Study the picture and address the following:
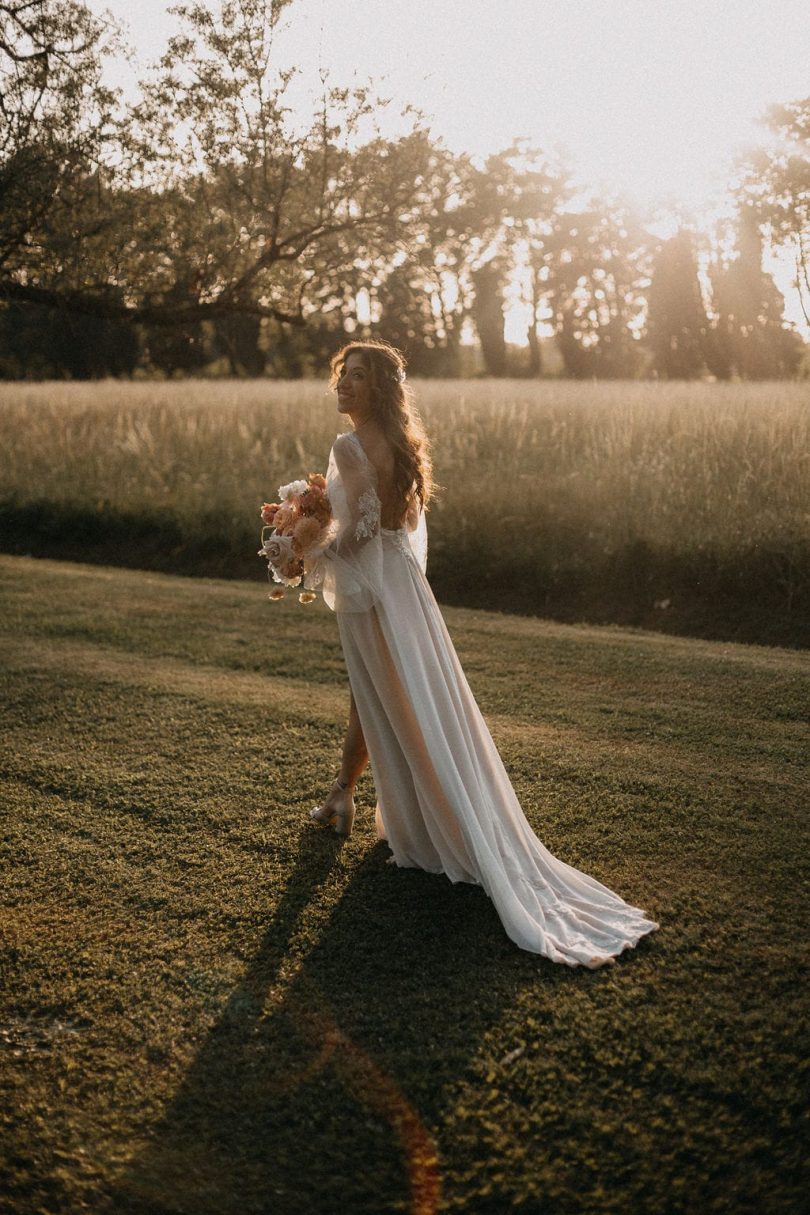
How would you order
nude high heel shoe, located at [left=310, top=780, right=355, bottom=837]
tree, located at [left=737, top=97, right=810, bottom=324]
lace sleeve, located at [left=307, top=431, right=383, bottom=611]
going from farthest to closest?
tree, located at [left=737, top=97, right=810, bottom=324]
nude high heel shoe, located at [left=310, top=780, right=355, bottom=837]
lace sleeve, located at [left=307, top=431, right=383, bottom=611]

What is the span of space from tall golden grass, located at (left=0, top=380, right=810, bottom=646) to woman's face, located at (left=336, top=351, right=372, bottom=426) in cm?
527

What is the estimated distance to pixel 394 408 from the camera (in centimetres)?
387

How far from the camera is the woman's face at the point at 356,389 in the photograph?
3.85m

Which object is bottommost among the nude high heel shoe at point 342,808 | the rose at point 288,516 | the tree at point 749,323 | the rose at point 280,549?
the nude high heel shoe at point 342,808

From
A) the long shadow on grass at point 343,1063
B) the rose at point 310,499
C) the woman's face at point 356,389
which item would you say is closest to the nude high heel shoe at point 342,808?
the long shadow on grass at point 343,1063

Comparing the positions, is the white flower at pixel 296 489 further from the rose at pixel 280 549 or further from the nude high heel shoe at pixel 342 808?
the nude high heel shoe at pixel 342 808

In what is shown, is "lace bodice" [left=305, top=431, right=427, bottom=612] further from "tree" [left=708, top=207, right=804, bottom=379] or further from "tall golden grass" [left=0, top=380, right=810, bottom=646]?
"tree" [left=708, top=207, right=804, bottom=379]

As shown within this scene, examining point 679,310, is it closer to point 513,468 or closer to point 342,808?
point 513,468

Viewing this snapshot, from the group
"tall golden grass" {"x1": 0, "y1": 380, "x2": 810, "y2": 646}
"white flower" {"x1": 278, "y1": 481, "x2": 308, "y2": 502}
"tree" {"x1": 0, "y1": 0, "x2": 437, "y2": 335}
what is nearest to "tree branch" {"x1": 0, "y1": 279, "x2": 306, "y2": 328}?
"tree" {"x1": 0, "y1": 0, "x2": 437, "y2": 335}

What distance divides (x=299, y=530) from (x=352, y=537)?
0.68 feet

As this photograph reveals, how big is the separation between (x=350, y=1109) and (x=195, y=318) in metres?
5.46

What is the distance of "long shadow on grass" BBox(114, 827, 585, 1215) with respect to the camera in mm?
2426

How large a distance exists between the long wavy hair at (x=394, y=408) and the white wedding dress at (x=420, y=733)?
0.16 m

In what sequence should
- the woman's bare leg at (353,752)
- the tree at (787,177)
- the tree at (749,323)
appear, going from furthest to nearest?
the tree at (749,323) < the tree at (787,177) < the woman's bare leg at (353,752)
